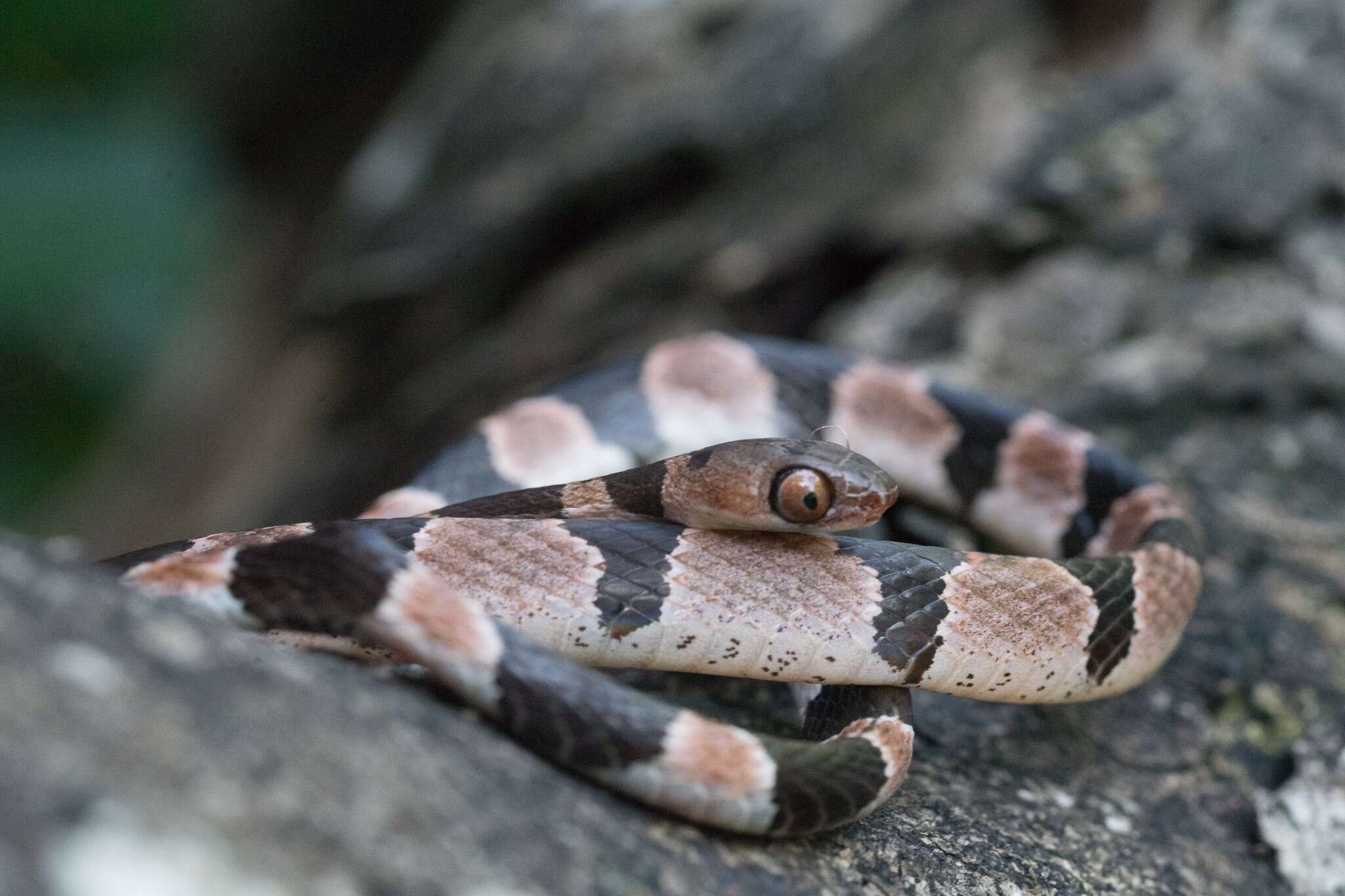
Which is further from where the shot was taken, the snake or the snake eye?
the snake eye

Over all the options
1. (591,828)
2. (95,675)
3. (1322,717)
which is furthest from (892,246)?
(95,675)

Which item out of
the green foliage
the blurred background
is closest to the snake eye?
the blurred background

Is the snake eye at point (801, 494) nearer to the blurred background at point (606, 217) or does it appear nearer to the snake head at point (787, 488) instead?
the snake head at point (787, 488)

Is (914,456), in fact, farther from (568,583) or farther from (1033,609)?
(568,583)

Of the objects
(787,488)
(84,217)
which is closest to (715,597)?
(787,488)

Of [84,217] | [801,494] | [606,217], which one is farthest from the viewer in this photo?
[84,217]

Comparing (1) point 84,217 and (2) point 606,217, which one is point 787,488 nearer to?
(2) point 606,217

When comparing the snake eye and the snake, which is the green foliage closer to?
the snake

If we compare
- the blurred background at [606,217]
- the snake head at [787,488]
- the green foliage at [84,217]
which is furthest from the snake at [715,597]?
the green foliage at [84,217]
